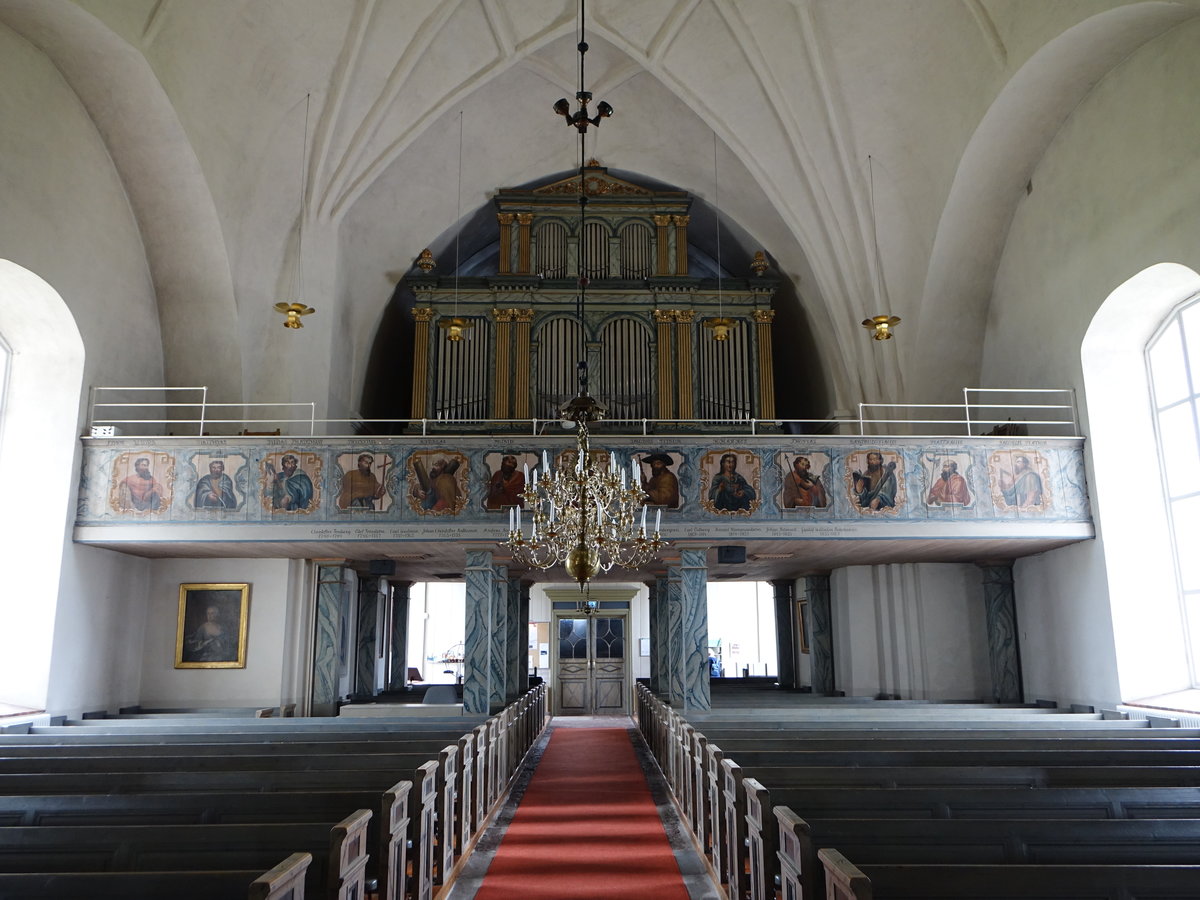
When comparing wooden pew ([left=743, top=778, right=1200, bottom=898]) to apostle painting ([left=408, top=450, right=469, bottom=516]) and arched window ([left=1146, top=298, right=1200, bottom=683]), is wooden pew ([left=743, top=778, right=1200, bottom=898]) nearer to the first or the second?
arched window ([left=1146, top=298, right=1200, bottom=683])

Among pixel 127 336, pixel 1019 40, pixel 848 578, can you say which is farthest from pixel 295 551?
pixel 1019 40

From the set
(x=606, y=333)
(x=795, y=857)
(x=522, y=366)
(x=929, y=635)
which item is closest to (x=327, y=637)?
(x=522, y=366)

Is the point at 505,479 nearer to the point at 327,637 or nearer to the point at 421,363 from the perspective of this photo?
the point at 327,637

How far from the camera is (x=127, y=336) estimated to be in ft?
49.7

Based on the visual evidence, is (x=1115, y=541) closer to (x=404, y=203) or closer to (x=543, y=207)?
(x=543, y=207)

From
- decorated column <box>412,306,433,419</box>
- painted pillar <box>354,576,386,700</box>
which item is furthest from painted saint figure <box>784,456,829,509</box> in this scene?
painted pillar <box>354,576,386,700</box>

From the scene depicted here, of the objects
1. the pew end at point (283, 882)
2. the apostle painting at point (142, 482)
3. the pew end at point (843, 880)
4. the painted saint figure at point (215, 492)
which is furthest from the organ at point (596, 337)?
the pew end at point (283, 882)

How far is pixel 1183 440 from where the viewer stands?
44.0ft

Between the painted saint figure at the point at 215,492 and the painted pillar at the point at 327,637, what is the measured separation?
302 cm

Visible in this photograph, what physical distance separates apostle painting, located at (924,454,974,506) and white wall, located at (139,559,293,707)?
34.7 feet

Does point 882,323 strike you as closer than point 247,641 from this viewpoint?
Yes

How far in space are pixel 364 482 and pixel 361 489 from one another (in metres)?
0.11

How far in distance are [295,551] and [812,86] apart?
11.7 metres

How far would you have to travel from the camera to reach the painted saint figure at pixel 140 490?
1377 cm
